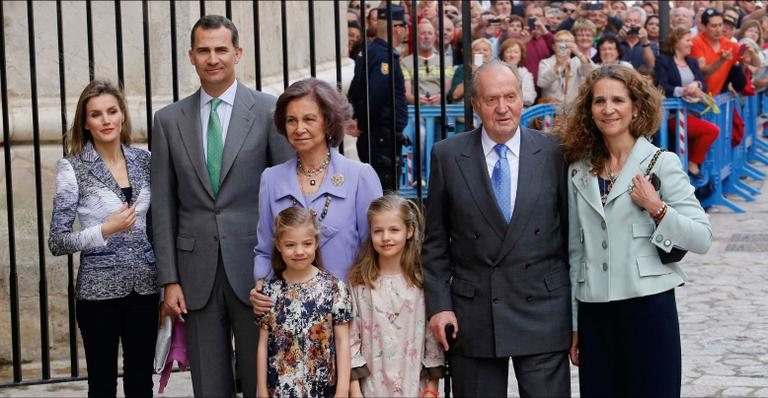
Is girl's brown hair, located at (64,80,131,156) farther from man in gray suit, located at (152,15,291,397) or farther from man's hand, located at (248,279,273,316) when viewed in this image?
man's hand, located at (248,279,273,316)

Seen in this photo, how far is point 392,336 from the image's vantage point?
529 centimetres

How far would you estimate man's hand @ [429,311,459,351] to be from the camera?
5.17m

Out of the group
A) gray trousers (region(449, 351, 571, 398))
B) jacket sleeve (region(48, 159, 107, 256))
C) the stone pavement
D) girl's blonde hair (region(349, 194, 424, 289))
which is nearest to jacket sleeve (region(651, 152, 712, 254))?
gray trousers (region(449, 351, 571, 398))

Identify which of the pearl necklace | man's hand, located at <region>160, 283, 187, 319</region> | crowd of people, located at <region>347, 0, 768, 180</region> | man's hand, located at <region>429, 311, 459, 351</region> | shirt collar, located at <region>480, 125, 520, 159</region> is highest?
crowd of people, located at <region>347, 0, 768, 180</region>

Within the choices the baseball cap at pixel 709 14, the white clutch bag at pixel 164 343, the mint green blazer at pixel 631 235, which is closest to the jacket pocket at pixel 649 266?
the mint green blazer at pixel 631 235

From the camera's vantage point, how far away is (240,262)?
18.1ft

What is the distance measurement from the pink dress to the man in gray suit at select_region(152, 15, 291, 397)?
0.46 m

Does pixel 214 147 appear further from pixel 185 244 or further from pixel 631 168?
pixel 631 168

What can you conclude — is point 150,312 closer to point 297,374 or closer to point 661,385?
point 297,374

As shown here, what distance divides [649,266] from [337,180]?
3.91ft

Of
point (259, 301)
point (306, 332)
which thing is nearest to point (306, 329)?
point (306, 332)

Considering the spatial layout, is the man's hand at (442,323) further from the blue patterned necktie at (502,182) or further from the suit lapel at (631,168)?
the suit lapel at (631,168)

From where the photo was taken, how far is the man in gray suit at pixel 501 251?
5.09 meters

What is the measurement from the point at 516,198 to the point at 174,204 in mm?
1370
